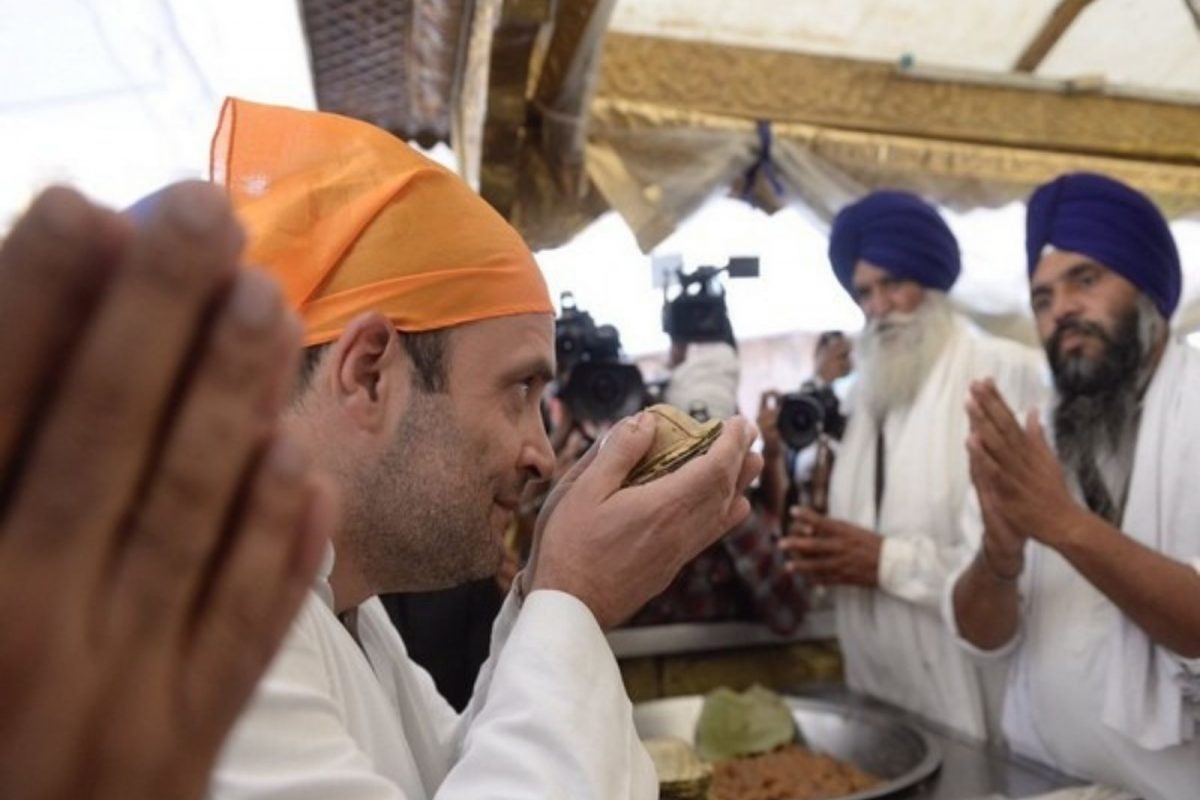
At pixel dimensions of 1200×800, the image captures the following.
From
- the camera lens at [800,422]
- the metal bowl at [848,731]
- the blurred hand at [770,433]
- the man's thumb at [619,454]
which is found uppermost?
the man's thumb at [619,454]

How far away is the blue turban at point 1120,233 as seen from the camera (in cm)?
201

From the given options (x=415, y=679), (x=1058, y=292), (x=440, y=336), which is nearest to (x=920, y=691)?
(x=1058, y=292)

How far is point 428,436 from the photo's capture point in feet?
3.51

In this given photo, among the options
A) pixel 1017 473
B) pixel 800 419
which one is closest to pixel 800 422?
pixel 800 419

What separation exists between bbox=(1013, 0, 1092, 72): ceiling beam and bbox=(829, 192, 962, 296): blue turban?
109 centimetres

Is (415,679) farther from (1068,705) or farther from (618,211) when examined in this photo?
(618,211)

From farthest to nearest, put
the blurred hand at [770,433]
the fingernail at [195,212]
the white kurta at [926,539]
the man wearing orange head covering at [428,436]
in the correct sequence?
the blurred hand at [770,433], the white kurta at [926,539], the man wearing orange head covering at [428,436], the fingernail at [195,212]

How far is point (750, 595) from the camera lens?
9.64ft

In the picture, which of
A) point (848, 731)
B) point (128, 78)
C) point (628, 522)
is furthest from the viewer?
point (848, 731)

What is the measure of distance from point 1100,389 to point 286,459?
6.66ft

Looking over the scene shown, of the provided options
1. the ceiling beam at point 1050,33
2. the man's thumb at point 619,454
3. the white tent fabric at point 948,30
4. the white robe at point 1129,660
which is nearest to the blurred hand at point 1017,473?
the white robe at point 1129,660

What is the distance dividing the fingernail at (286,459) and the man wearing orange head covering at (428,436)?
2.07 ft

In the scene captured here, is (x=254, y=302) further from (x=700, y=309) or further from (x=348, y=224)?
(x=700, y=309)

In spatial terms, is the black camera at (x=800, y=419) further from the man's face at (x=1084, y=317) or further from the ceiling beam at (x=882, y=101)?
the ceiling beam at (x=882, y=101)
